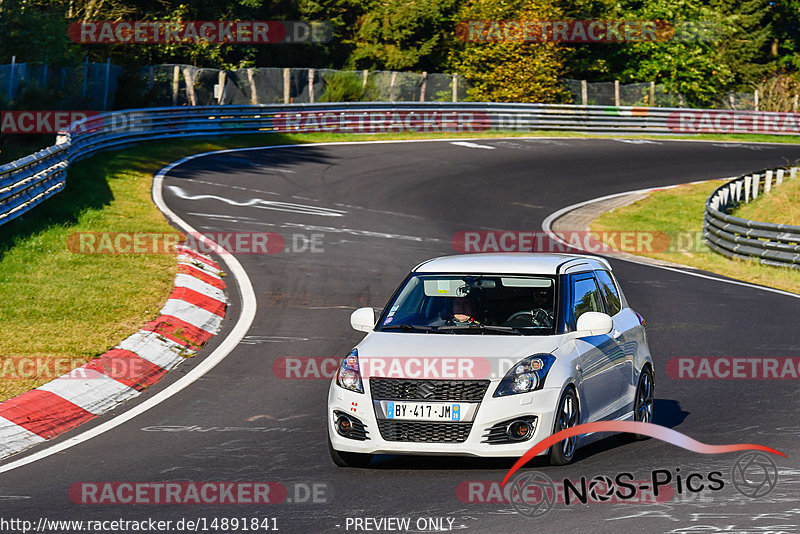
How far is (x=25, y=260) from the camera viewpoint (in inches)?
642

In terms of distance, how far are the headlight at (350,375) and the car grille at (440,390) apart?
31 cm

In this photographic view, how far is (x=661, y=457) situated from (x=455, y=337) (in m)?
1.83

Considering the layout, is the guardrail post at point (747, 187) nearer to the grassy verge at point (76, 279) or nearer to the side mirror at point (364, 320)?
the grassy verge at point (76, 279)

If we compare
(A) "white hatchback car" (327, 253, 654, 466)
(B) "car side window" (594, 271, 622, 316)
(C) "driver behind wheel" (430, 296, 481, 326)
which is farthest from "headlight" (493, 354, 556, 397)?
(B) "car side window" (594, 271, 622, 316)

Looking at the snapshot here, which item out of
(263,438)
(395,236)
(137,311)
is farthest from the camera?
(395,236)

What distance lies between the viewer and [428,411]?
810 cm

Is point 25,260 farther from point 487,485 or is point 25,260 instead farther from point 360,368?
point 487,485

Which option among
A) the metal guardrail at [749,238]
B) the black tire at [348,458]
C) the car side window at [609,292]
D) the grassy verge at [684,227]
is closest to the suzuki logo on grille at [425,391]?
the black tire at [348,458]

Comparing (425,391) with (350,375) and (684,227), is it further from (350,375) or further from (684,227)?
(684,227)

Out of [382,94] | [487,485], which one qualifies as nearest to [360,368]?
[487,485]

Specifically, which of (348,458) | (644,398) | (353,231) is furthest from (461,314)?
(353,231)

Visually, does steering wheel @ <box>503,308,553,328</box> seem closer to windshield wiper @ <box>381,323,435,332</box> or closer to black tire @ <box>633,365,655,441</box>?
windshield wiper @ <box>381,323,435,332</box>

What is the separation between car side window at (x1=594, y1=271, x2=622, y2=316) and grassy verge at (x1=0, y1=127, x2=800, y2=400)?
211 inches

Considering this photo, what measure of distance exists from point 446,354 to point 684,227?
20.6 meters
